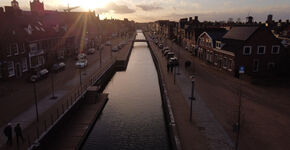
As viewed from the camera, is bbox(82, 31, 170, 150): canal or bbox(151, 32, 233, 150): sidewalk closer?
bbox(151, 32, 233, 150): sidewalk

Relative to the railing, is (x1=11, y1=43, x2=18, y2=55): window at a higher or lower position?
higher

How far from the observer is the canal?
20.1 metres

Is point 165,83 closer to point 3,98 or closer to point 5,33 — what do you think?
point 3,98

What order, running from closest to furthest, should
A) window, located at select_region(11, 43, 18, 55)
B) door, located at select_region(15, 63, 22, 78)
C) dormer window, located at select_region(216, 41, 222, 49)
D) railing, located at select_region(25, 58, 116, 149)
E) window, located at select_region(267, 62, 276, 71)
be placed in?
railing, located at select_region(25, 58, 116, 149), window, located at select_region(11, 43, 18, 55), door, located at select_region(15, 63, 22, 78), window, located at select_region(267, 62, 276, 71), dormer window, located at select_region(216, 41, 222, 49)

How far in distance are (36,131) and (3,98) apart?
11820mm

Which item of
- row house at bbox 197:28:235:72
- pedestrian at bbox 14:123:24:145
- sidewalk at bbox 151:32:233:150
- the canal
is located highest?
row house at bbox 197:28:235:72

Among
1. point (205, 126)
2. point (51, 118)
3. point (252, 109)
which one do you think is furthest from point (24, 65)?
point (252, 109)

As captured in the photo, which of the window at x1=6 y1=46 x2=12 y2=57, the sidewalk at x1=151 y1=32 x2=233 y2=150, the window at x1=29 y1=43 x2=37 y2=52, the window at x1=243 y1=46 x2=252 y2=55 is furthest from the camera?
the window at x1=29 y1=43 x2=37 y2=52

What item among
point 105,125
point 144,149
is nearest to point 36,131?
point 105,125

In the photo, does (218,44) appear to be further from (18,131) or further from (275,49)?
(18,131)

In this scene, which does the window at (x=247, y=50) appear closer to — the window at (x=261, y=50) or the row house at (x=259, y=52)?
the row house at (x=259, y=52)

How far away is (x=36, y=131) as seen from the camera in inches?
697

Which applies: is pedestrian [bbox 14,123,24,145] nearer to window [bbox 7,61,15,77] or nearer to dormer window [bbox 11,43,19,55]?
window [bbox 7,61,15,77]

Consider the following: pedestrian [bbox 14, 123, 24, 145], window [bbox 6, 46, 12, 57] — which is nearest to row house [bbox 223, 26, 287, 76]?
pedestrian [bbox 14, 123, 24, 145]
